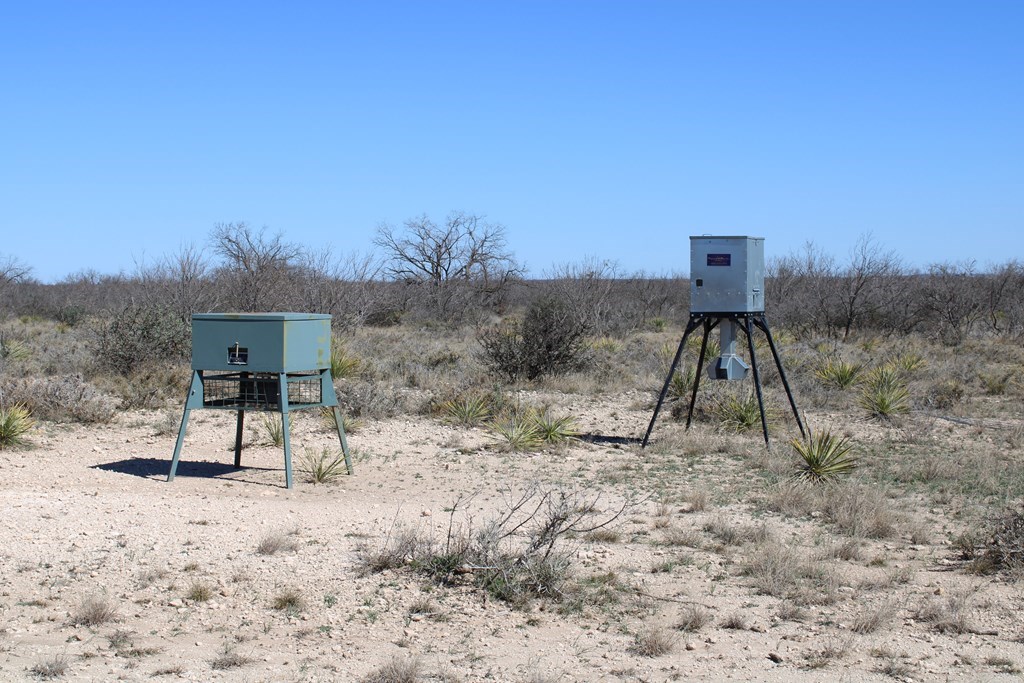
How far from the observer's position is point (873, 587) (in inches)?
250

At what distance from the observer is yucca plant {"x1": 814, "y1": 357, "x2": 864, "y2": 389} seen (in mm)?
16203

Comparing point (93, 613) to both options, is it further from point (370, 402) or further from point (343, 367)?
point (343, 367)

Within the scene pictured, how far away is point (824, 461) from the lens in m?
9.74

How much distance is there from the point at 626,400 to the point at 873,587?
9282 millimetres

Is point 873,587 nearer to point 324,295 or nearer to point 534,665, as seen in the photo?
point 534,665

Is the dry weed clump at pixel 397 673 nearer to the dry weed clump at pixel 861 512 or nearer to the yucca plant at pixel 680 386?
the dry weed clump at pixel 861 512

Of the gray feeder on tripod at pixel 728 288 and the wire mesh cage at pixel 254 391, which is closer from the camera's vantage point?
the wire mesh cage at pixel 254 391

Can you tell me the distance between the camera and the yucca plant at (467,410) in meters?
12.8

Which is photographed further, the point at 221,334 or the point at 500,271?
the point at 500,271

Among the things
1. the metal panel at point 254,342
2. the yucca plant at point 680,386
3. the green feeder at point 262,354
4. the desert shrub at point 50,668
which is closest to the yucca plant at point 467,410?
the yucca plant at point 680,386

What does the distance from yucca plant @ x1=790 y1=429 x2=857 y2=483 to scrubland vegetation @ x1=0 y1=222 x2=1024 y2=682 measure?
0.03 meters

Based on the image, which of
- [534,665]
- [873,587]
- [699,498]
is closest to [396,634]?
[534,665]

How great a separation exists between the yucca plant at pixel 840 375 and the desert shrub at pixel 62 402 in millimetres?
10348

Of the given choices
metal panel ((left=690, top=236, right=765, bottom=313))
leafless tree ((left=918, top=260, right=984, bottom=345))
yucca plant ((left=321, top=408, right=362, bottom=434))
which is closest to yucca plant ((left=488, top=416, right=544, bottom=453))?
yucca plant ((left=321, top=408, right=362, bottom=434))
